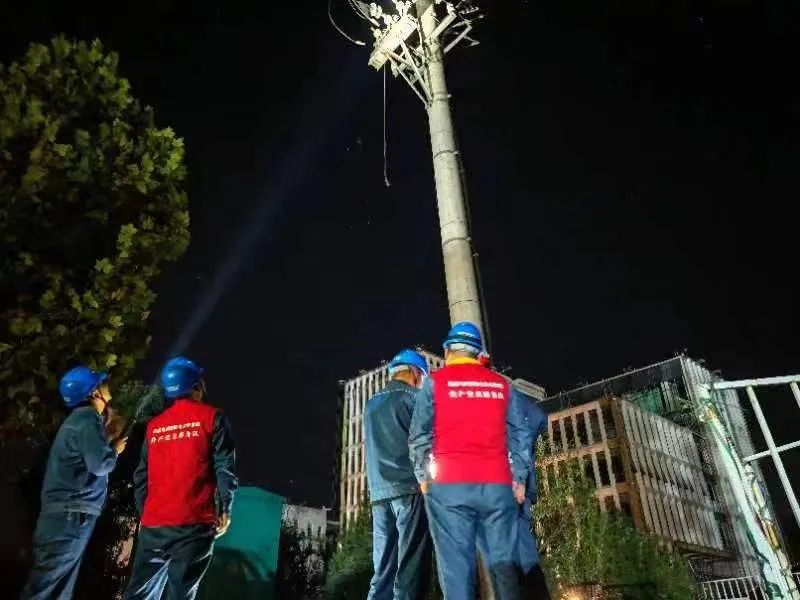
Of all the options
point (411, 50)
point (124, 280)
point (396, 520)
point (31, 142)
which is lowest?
point (396, 520)

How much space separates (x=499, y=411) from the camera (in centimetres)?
435

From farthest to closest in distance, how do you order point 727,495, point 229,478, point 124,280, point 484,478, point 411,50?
point 727,495 < point 411,50 < point 124,280 < point 229,478 < point 484,478

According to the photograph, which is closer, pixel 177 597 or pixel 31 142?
pixel 177 597

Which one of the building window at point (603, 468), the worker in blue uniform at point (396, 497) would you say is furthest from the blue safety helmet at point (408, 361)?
the building window at point (603, 468)

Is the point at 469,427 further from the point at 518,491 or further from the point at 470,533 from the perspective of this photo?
the point at 470,533

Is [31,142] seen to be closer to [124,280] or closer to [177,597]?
[124,280]

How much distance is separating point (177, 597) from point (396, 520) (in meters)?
1.80

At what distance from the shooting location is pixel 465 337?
15.9 ft

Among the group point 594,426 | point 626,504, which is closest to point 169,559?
point 626,504

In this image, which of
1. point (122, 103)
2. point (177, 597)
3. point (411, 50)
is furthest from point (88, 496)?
point (411, 50)

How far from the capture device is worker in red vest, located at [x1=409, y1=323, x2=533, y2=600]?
13.0ft

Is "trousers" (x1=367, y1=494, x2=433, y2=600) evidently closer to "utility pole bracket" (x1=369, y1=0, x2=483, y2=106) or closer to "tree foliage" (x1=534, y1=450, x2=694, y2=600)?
"utility pole bracket" (x1=369, y1=0, x2=483, y2=106)

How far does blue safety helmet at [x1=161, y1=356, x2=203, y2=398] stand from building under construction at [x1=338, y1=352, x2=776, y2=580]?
5052cm

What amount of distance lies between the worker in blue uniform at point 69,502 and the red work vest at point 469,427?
9.48ft
